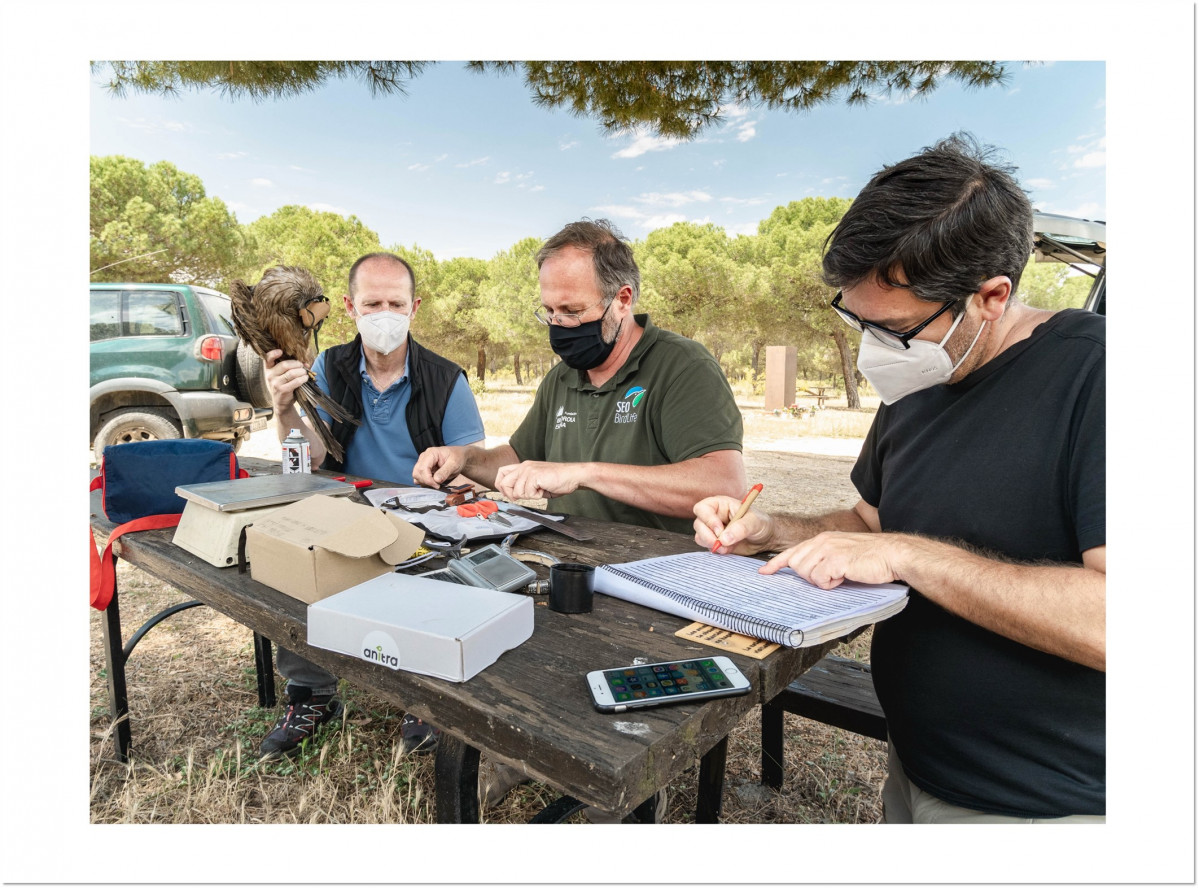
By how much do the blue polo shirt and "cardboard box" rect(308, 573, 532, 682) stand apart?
178 centimetres

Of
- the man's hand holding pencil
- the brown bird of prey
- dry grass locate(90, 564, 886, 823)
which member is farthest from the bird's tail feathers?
the man's hand holding pencil

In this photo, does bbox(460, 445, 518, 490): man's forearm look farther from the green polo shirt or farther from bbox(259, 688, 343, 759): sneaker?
bbox(259, 688, 343, 759): sneaker

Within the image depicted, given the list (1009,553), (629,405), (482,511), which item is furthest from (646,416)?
(1009,553)

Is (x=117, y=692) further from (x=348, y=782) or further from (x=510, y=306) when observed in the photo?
(x=510, y=306)

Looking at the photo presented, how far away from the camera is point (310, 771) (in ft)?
7.06

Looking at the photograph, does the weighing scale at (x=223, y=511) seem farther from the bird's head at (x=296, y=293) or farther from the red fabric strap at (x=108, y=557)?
the bird's head at (x=296, y=293)

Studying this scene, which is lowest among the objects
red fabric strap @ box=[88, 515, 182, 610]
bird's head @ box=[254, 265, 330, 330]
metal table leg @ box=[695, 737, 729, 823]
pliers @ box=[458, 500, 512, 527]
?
metal table leg @ box=[695, 737, 729, 823]

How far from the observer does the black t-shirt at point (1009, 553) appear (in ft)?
3.41

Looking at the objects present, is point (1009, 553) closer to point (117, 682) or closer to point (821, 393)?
point (117, 682)

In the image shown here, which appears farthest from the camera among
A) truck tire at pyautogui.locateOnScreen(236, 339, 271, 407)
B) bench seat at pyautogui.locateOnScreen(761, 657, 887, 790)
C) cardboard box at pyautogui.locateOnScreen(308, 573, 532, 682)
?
truck tire at pyautogui.locateOnScreen(236, 339, 271, 407)

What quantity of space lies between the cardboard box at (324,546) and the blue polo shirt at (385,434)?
58.5 inches

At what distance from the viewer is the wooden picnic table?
73cm

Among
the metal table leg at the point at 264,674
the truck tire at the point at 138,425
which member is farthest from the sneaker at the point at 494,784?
the truck tire at the point at 138,425
